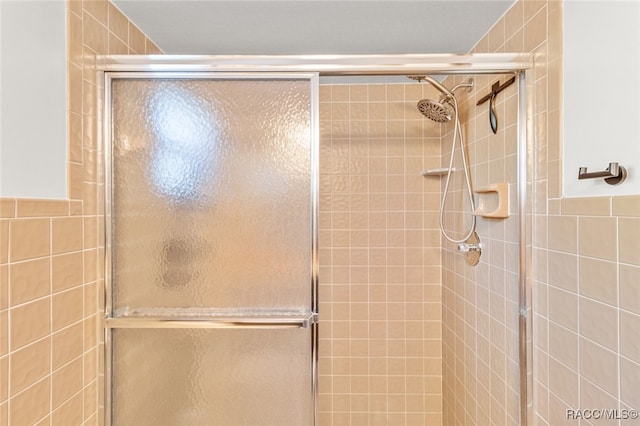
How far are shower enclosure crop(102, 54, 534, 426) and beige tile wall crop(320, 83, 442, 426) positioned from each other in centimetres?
97

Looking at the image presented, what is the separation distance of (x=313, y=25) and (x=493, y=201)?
1.08 metres

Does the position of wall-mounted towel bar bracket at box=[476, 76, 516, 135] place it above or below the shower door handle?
above

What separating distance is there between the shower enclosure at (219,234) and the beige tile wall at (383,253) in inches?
38.3

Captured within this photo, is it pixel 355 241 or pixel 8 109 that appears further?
pixel 355 241

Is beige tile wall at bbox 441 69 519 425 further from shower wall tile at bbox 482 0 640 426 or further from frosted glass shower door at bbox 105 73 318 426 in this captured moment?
frosted glass shower door at bbox 105 73 318 426

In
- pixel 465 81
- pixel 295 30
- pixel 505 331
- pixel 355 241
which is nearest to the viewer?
pixel 505 331

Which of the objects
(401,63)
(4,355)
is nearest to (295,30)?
(401,63)

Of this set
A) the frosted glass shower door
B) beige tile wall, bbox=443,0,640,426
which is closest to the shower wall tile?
beige tile wall, bbox=443,0,640,426

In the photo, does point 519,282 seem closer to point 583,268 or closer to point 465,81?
point 583,268

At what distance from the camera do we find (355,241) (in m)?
2.25

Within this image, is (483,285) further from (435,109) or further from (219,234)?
(219,234)

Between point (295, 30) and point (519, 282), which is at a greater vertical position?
point (295, 30)

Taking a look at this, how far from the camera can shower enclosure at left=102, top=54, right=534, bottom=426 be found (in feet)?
4.13

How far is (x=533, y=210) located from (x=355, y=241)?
115 cm
